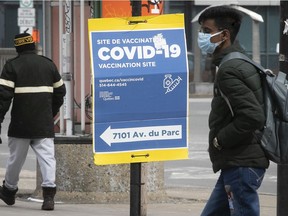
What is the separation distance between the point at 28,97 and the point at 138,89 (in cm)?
285

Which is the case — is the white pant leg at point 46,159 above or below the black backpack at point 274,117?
Result: below

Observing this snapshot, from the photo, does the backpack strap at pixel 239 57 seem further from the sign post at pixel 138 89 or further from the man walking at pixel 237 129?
the sign post at pixel 138 89

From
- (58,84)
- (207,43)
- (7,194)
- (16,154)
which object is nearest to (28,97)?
(58,84)

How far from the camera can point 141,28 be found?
655cm

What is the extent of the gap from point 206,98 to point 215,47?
2902 centimetres

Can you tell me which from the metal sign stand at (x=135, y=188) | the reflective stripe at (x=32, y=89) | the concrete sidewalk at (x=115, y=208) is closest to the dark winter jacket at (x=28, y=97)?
the reflective stripe at (x=32, y=89)

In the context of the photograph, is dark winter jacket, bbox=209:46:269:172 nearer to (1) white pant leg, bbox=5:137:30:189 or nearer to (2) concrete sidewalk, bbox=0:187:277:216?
(2) concrete sidewalk, bbox=0:187:277:216

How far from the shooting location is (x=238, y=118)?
5.66m

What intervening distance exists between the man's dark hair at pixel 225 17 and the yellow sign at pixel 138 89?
0.71m

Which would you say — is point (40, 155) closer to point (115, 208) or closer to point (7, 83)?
point (7, 83)

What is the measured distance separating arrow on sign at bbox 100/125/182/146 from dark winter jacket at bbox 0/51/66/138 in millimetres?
2734

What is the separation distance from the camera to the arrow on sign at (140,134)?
6457 millimetres

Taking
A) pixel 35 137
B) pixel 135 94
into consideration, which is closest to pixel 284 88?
pixel 135 94

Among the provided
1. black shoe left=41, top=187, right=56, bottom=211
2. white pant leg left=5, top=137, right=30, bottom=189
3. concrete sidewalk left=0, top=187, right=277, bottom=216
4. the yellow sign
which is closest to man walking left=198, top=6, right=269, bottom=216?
the yellow sign
